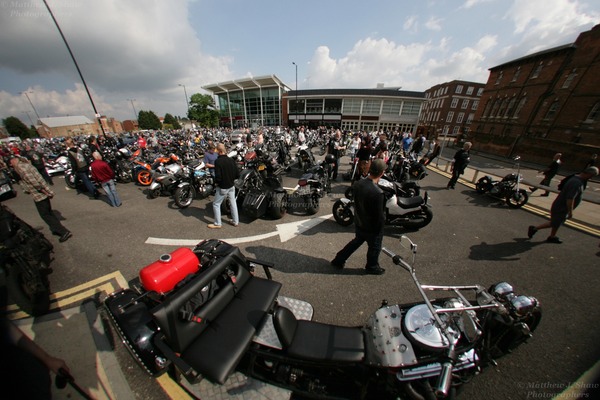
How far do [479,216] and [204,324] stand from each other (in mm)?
7846

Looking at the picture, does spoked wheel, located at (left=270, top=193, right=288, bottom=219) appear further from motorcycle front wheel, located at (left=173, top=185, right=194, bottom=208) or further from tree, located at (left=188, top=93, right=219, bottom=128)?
tree, located at (left=188, top=93, right=219, bottom=128)

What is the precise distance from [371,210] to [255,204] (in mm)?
3179

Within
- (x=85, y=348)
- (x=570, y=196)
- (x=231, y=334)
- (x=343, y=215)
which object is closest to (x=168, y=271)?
(x=231, y=334)

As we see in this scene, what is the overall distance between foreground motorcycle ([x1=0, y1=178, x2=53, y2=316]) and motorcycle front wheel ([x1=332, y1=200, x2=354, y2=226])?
5611 millimetres

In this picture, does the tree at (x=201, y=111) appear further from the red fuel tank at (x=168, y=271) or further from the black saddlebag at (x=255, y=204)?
the red fuel tank at (x=168, y=271)

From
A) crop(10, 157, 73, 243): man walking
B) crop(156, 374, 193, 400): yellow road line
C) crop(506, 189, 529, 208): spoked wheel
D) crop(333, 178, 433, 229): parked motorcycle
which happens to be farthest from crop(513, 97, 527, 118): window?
crop(10, 157, 73, 243): man walking

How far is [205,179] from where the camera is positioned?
7359 mm

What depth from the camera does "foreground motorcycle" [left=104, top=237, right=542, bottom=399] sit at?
1.79 m

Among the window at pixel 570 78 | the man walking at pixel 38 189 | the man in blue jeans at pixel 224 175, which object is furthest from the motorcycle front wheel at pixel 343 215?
the window at pixel 570 78

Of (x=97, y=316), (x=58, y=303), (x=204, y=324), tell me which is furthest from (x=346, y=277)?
(x=58, y=303)

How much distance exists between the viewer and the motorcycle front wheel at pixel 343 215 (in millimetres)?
5395

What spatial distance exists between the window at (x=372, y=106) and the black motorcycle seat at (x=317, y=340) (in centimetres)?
4514

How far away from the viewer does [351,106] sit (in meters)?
41.5

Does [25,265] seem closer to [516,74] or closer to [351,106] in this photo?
[516,74]
